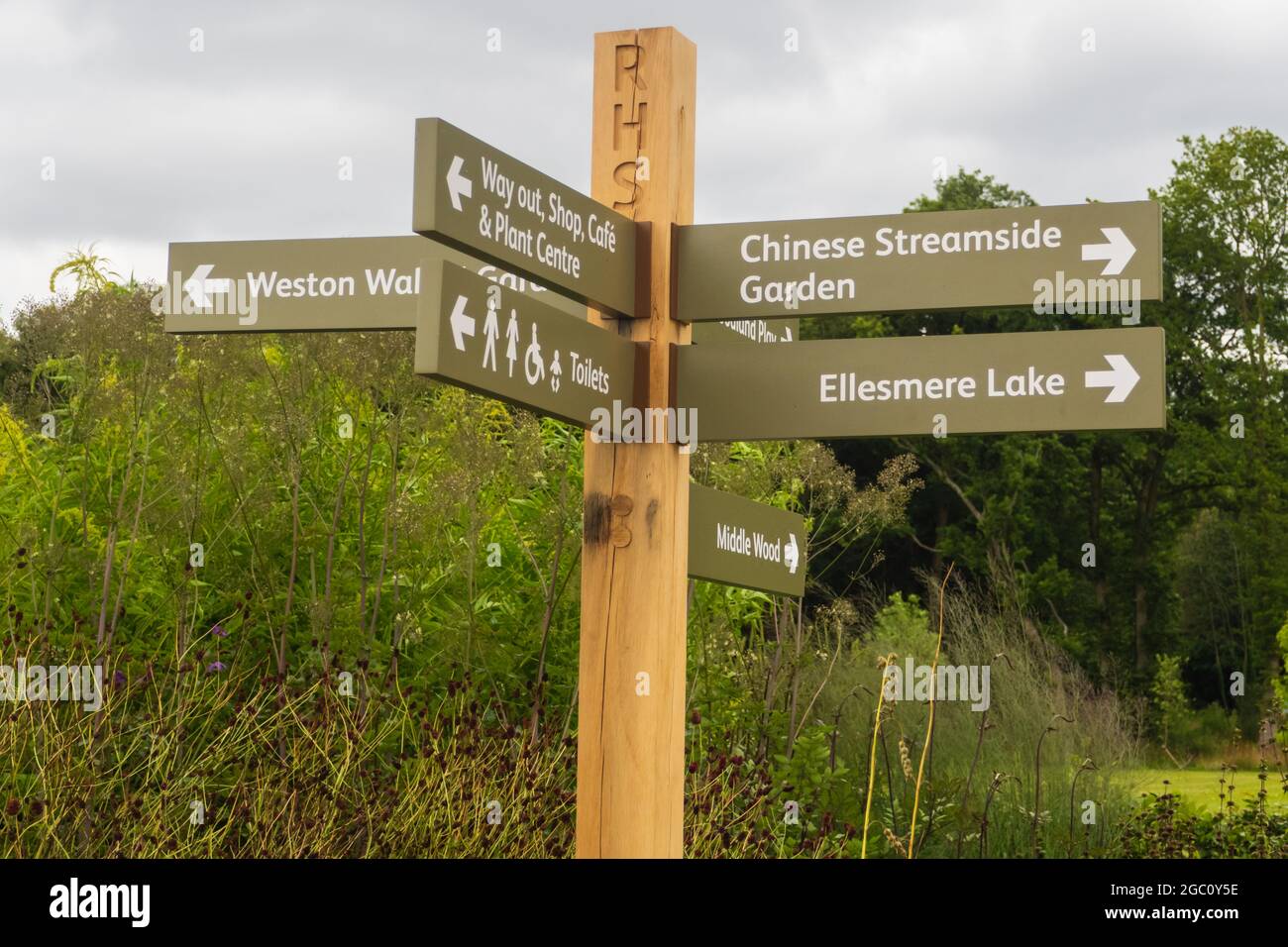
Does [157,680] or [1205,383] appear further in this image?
[1205,383]

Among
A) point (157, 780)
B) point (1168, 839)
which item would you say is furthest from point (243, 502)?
point (1168, 839)

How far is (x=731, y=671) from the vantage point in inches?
353

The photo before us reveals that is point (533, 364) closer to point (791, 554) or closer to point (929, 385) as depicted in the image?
point (929, 385)

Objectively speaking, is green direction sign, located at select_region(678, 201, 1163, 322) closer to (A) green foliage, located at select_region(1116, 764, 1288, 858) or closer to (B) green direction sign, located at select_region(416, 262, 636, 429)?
(B) green direction sign, located at select_region(416, 262, 636, 429)

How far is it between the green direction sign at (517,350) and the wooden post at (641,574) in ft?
0.62

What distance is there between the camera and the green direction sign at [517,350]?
364 centimetres

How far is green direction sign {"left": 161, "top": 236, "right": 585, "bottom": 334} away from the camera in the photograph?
482cm

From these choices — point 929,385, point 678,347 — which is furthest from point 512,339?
point 929,385

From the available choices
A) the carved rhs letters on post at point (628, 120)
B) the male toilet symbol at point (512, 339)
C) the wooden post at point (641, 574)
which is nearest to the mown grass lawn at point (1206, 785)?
the wooden post at point (641, 574)

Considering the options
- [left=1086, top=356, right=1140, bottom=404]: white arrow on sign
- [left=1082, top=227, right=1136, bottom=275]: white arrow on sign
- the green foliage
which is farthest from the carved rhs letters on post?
the green foliage

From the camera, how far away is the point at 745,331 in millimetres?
5180

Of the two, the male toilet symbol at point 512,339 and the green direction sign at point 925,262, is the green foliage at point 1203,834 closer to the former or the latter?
the green direction sign at point 925,262

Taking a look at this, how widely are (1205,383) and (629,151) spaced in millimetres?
27589
